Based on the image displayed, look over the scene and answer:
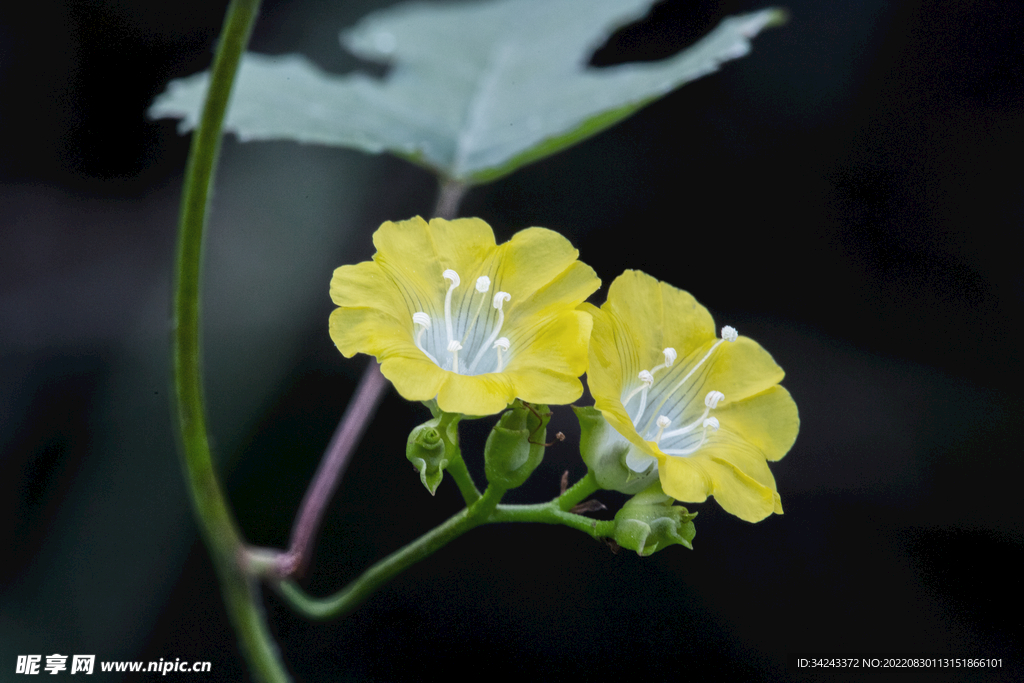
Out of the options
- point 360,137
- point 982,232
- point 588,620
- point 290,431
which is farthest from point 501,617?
point 982,232

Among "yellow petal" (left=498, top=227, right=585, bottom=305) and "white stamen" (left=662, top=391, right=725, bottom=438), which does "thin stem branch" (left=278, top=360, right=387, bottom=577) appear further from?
"white stamen" (left=662, top=391, right=725, bottom=438)

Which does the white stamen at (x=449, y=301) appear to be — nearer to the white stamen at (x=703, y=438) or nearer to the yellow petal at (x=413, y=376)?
the yellow petal at (x=413, y=376)

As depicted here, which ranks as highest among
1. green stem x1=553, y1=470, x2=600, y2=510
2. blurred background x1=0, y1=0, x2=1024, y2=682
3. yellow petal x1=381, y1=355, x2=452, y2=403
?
yellow petal x1=381, y1=355, x2=452, y2=403

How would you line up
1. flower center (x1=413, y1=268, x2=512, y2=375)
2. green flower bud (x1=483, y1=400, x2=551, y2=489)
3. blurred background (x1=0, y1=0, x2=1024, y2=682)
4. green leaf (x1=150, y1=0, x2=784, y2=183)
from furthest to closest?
1. blurred background (x1=0, y1=0, x2=1024, y2=682)
2. green leaf (x1=150, y1=0, x2=784, y2=183)
3. flower center (x1=413, y1=268, x2=512, y2=375)
4. green flower bud (x1=483, y1=400, x2=551, y2=489)

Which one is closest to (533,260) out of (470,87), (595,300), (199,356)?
(199,356)

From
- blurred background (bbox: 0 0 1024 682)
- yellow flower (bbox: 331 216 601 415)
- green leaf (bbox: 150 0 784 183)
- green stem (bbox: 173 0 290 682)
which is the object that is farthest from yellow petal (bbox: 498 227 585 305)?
blurred background (bbox: 0 0 1024 682)

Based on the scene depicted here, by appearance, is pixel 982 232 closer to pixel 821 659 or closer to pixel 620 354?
pixel 821 659

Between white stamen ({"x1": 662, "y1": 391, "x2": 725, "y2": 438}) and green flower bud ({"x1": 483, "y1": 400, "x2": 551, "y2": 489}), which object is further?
white stamen ({"x1": 662, "y1": 391, "x2": 725, "y2": 438})
